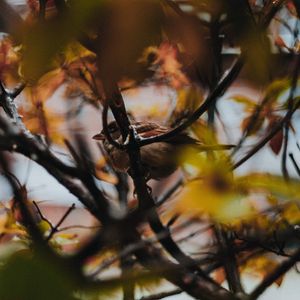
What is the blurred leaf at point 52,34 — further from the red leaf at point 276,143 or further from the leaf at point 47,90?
the leaf at point 47,90

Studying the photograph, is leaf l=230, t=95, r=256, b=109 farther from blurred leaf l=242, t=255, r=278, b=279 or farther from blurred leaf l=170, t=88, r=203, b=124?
blurred leaf l=242, t=255, r=278, b=279

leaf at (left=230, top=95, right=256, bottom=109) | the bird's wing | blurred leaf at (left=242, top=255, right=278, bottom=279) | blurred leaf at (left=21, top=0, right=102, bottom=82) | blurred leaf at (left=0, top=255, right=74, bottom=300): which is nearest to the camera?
blurred leaf at (left=0, top=255, right=74, bottom=300)

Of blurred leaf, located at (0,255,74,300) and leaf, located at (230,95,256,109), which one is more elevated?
blurred leaf, located at (0,255,74,300)

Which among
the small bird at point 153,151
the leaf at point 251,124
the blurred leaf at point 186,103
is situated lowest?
the small bird at point 153,151

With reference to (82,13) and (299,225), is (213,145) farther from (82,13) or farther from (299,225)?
(82,13)

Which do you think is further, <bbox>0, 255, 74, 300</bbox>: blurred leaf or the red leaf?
the red leaf

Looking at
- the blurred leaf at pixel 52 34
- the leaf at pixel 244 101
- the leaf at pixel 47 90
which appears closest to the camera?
the blurred leaf at pixel 52 34

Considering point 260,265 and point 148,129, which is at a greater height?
point 148,129

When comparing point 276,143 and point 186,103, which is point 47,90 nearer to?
point 186,103

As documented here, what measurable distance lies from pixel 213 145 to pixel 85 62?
1.96 ft

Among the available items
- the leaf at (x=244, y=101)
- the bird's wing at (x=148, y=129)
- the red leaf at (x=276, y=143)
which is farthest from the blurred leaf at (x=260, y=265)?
the bird's wing at (x=148, y=129)

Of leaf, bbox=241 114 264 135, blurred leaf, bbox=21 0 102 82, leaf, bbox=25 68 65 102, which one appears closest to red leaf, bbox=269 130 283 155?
leaf, bbox=241 114 264 135

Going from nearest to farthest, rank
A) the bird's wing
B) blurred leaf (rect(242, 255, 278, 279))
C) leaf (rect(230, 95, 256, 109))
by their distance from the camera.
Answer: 1. leaf (rect(230, 95, 256, 109))
2. blurred leaf (rect(242, 255, 278, 279))
3. the bird's wing

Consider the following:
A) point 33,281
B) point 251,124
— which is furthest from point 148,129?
point 33,281
